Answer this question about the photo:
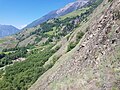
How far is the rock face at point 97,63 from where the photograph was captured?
143ft

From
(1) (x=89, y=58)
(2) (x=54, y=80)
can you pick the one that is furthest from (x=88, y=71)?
(2) (x=54, y=80)

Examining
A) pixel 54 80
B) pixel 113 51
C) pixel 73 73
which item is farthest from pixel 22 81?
pixel 113 51

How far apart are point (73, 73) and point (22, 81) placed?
63562 mm

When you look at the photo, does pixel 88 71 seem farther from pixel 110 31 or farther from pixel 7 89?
pixel 7 89

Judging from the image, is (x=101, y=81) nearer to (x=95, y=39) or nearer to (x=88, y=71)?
(x=88, y=71)

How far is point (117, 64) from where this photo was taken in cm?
4381

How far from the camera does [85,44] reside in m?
57.5

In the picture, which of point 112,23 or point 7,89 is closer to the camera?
point 112,23

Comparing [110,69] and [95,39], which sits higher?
[95,39]

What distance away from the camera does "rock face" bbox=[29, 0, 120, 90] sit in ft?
143

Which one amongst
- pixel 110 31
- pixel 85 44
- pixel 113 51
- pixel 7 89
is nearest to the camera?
pixel 113 51

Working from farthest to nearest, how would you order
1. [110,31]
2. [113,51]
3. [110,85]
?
1. [110,31]
2. [113,51]
3. [110,85]

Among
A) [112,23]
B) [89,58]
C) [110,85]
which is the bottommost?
[110,85]

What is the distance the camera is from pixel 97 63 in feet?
156
